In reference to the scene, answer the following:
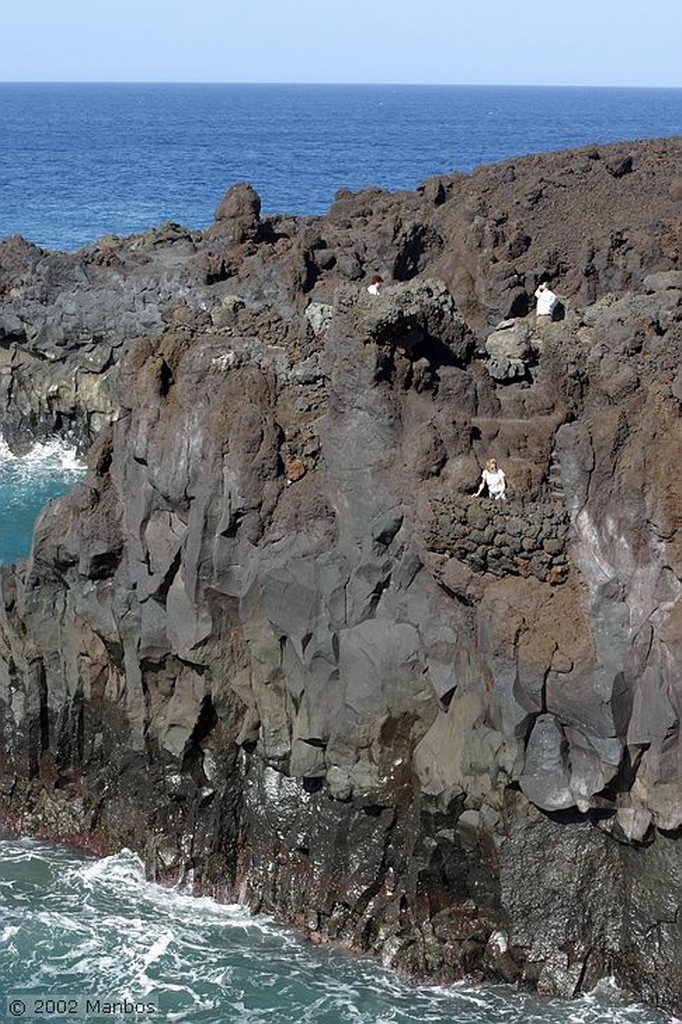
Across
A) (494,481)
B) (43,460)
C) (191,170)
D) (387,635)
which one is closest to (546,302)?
(494,481)

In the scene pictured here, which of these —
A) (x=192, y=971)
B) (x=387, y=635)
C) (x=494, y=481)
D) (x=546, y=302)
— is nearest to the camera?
(x=494, y=481)

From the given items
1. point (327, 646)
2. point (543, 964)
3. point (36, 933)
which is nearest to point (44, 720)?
point (36, 933)

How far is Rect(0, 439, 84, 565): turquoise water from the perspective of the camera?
44.8 meters

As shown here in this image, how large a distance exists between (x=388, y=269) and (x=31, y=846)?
932 inches

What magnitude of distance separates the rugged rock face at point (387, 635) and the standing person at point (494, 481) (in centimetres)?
22

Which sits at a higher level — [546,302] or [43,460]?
[546,302]

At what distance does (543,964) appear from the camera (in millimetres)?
23234

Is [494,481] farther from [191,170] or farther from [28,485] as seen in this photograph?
[191,170]

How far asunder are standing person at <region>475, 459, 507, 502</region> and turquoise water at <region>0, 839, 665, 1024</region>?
8.48m

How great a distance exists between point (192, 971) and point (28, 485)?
1159 inches

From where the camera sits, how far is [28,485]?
1998 inches

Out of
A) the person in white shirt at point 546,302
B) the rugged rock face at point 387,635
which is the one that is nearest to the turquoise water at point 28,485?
the rugged rock face at point 387,635

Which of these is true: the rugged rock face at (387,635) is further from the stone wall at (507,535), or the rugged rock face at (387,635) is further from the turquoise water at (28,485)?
the turquoise water at (28,485)

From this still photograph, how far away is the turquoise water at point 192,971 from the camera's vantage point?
74.9ft
